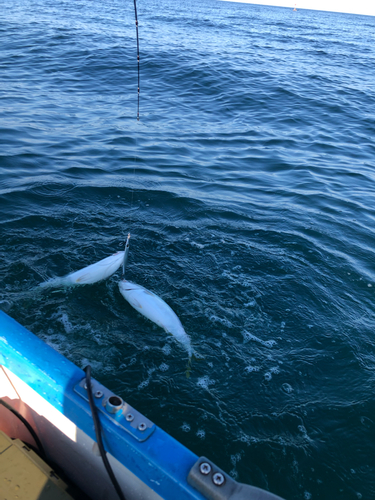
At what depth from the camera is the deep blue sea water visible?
3.88m

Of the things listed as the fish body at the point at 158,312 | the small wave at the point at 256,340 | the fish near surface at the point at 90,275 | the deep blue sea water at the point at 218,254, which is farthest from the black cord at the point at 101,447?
the fish near surface at the point at 90,275

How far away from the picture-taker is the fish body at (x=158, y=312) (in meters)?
4.45

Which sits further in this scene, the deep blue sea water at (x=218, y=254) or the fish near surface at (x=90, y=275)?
the fish near surface at (x=90, y=275)

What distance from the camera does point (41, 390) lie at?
2.30 m

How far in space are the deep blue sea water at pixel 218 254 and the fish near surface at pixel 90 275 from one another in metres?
0.23

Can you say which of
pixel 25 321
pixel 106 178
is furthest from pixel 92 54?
pixel 25 321

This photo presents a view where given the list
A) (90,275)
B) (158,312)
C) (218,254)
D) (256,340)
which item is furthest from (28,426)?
(218,254)

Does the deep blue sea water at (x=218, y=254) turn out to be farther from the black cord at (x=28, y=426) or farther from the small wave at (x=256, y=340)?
the black cord at (x=28, y=426)

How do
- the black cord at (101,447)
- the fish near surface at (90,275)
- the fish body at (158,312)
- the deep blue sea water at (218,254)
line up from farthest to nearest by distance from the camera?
1. the fish near surface at (90,275)
2. the fish body at (158,312)
3. the deep blue sea water at (218,254)
4. the black cord at (101,447)

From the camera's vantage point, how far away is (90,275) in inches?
199

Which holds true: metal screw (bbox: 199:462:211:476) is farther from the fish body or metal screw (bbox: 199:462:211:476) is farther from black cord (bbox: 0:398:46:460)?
the fish body

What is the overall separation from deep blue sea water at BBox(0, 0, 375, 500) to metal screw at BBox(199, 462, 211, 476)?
1.77 meters

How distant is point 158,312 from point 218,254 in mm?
2106

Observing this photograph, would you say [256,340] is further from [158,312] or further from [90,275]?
[90,275]
